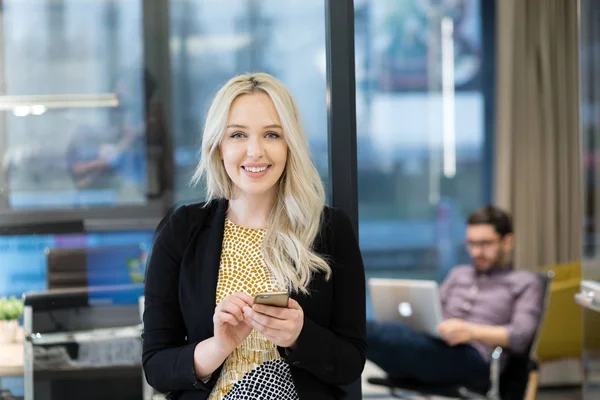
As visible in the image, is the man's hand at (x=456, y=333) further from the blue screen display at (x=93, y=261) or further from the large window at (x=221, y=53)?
the blue screen display at (x=93, y=261)

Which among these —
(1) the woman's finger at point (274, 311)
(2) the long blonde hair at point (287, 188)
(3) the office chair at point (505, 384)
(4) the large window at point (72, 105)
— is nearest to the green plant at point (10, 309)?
(4) the large window at point (72, 105)

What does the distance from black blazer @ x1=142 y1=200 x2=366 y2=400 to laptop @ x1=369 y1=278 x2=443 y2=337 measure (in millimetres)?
2479

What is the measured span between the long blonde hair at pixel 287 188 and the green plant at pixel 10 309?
139 centimetres

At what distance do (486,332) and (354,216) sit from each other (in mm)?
2340

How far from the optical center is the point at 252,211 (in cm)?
215

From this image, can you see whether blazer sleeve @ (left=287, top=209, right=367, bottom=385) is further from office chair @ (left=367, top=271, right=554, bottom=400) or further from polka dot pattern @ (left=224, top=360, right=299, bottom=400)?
office chair @ (left=367, top=271, right=554, bottom=400)

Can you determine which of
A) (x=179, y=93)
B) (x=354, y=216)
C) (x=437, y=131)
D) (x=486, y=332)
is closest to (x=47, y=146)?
(x=179, y=93)

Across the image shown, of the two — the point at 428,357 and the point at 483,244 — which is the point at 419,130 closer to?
the point at 483,244

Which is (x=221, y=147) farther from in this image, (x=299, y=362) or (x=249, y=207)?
(x=299, y=362)

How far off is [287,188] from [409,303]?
2699 millimetres

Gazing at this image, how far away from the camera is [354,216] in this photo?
8.20 feet

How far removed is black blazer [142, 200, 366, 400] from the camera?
2.02 meters

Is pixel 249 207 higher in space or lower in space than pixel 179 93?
lower


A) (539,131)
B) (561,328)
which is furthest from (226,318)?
(539,131)
